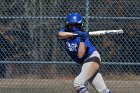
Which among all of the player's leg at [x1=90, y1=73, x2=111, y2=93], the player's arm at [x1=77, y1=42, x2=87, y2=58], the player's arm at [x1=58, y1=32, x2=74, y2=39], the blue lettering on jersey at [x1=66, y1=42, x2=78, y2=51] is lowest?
the player's leg at [x1=90, y1=73, x2=111, y2=93]

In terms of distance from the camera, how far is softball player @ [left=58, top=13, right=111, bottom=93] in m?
7.29

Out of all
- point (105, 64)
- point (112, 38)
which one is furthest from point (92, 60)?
point (112, 38)

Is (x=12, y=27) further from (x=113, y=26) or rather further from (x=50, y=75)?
(x=113, y=26)

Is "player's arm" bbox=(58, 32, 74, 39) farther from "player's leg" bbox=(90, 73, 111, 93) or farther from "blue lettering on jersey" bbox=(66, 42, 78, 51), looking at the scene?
"player's leg" bbox=(90, 73, 111, 93)

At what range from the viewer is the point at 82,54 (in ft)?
23.7

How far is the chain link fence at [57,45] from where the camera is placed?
9445 mm

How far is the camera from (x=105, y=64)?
29.5 ft

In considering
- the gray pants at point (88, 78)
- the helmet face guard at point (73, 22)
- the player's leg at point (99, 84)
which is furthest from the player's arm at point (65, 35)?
the player's leg at point (99, 84)

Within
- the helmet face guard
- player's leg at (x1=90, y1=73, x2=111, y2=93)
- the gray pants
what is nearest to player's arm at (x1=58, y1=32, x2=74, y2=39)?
the helmet face guard

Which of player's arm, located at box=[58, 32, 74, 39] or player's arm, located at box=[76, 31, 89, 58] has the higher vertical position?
player's arm, located at box=[58, 32, 74, 39]

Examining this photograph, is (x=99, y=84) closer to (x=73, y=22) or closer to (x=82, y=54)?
(x=82, y=54)

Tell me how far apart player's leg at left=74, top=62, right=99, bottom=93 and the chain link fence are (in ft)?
6.34

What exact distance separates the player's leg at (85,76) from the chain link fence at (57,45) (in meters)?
1.93

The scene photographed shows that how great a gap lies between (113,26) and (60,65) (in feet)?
4.20
